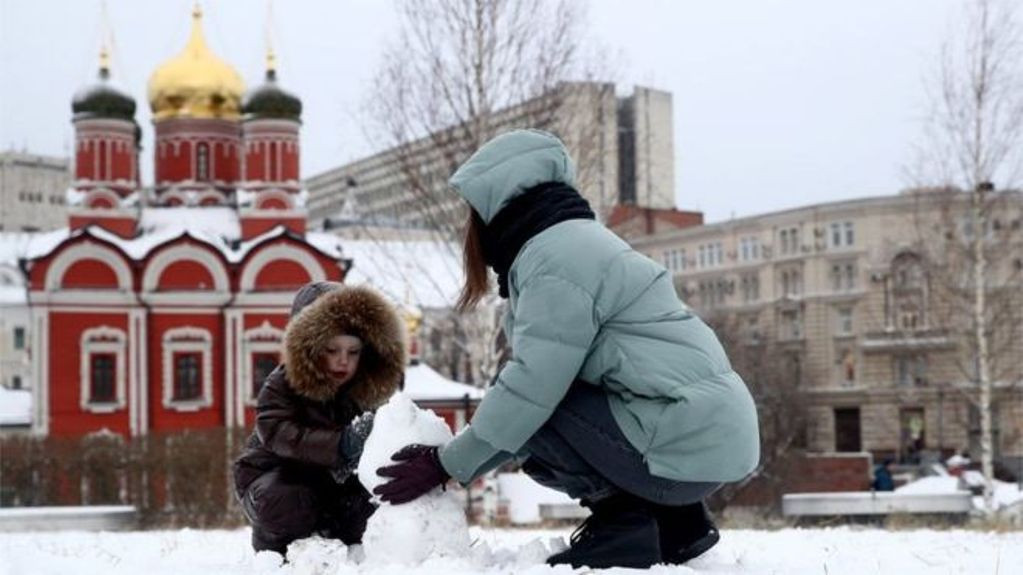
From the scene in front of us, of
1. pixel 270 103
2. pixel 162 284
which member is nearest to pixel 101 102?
pixel 270 103

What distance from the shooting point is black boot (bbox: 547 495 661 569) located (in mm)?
3840

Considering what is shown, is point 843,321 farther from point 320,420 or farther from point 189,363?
point 320,420

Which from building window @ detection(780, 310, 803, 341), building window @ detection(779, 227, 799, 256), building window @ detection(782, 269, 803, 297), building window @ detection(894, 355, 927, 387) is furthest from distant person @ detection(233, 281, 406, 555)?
building window @ detection(779, 227, 799, 256)

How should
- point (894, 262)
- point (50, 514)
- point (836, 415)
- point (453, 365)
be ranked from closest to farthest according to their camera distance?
point (50, 514), point (453, 365), point (894, 262), point (836, 415)

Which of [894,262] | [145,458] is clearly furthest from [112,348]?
[894,262]

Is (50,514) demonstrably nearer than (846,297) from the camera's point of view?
Yes

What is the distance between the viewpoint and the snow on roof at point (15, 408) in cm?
3400

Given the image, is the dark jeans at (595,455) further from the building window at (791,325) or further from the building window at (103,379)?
the building window at (791,325)

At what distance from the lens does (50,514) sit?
39.2ft

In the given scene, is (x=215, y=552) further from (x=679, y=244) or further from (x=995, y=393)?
A: (x=679, y=244)

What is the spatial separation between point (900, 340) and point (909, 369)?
2782mm

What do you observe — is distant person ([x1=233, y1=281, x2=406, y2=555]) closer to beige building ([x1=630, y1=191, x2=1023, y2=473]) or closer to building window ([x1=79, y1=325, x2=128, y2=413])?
building window ([x1=79, y1=325, x2=128, y2=413])

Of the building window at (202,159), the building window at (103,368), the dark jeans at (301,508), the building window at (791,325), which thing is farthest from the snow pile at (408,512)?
the building window at (791,325)

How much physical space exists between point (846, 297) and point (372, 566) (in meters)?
52.4
